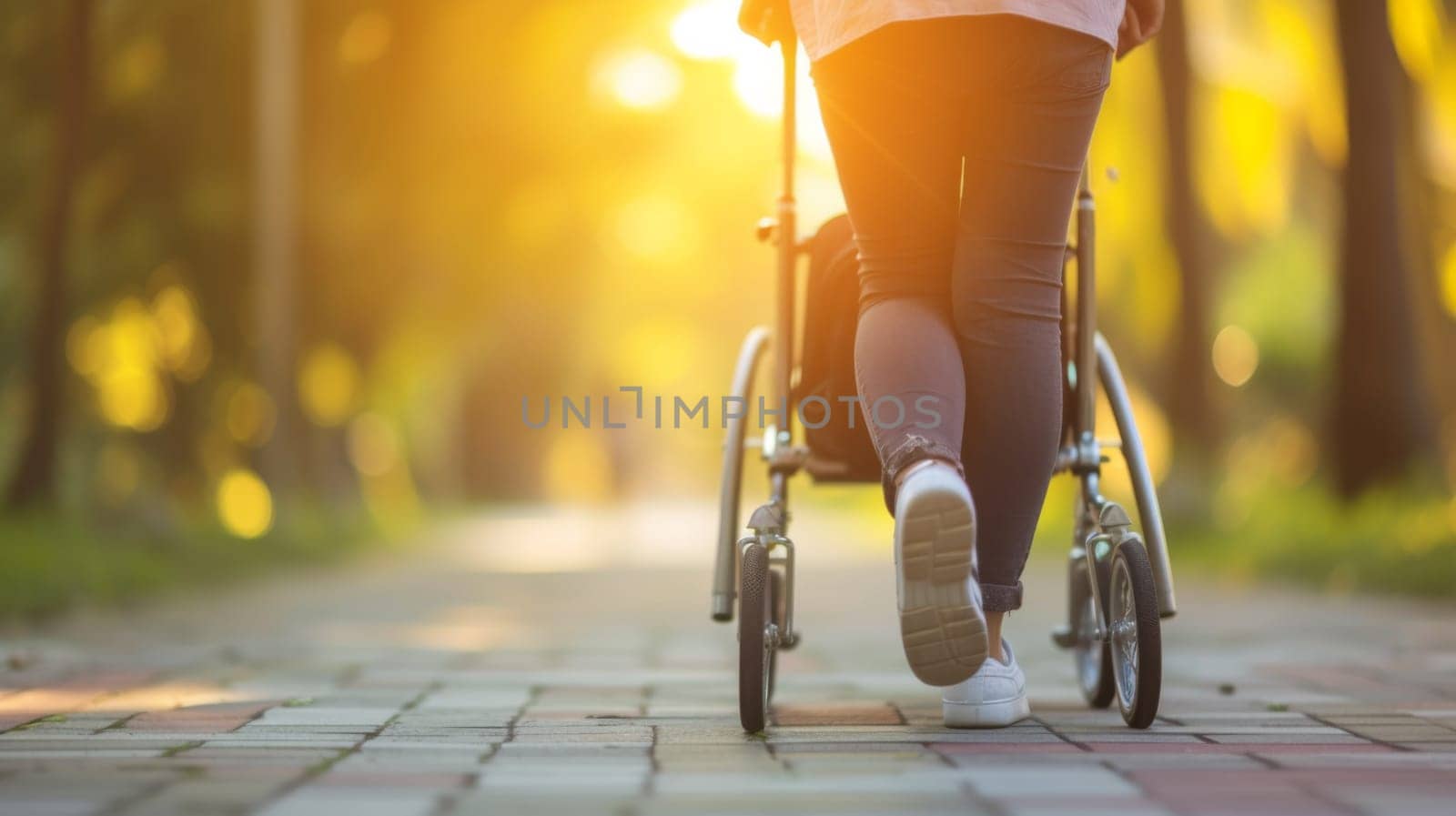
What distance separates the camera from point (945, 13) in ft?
11.0

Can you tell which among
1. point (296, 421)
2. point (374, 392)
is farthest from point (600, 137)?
point (296, 421)

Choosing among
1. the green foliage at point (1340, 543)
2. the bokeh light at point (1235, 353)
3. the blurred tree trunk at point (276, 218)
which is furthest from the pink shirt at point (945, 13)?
the bokeh light at point (1235, 353)

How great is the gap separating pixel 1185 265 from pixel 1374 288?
3661 mm

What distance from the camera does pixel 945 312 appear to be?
11.7 ft

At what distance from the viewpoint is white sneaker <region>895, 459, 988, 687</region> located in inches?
124

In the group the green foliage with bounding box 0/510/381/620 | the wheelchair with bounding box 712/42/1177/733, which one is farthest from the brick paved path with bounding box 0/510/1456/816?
the green foliage with bounding box 0/510/381/620

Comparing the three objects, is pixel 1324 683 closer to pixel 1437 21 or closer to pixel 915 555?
pixel 915 555

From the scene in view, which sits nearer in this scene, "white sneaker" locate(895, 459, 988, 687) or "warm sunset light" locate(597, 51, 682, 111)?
"white sneaker" locate(895, 459, 988, 687)

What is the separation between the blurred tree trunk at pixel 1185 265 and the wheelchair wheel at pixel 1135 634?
38.2 feet

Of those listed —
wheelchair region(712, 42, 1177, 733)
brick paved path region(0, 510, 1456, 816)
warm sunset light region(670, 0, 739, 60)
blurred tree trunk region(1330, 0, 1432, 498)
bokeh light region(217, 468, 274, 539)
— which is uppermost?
warm sunset light region(670, 0, 739, 60)

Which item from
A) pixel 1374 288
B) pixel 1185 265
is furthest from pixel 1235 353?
pixel 1374 288

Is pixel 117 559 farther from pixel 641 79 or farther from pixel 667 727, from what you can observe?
pixel 641 79

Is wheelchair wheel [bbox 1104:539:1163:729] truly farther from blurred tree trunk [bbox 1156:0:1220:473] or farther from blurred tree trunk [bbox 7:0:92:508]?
blurred tree trunk [bbox 1156:0:1220:473]

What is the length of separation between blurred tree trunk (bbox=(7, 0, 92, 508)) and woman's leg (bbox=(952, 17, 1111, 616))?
31.4 ft
